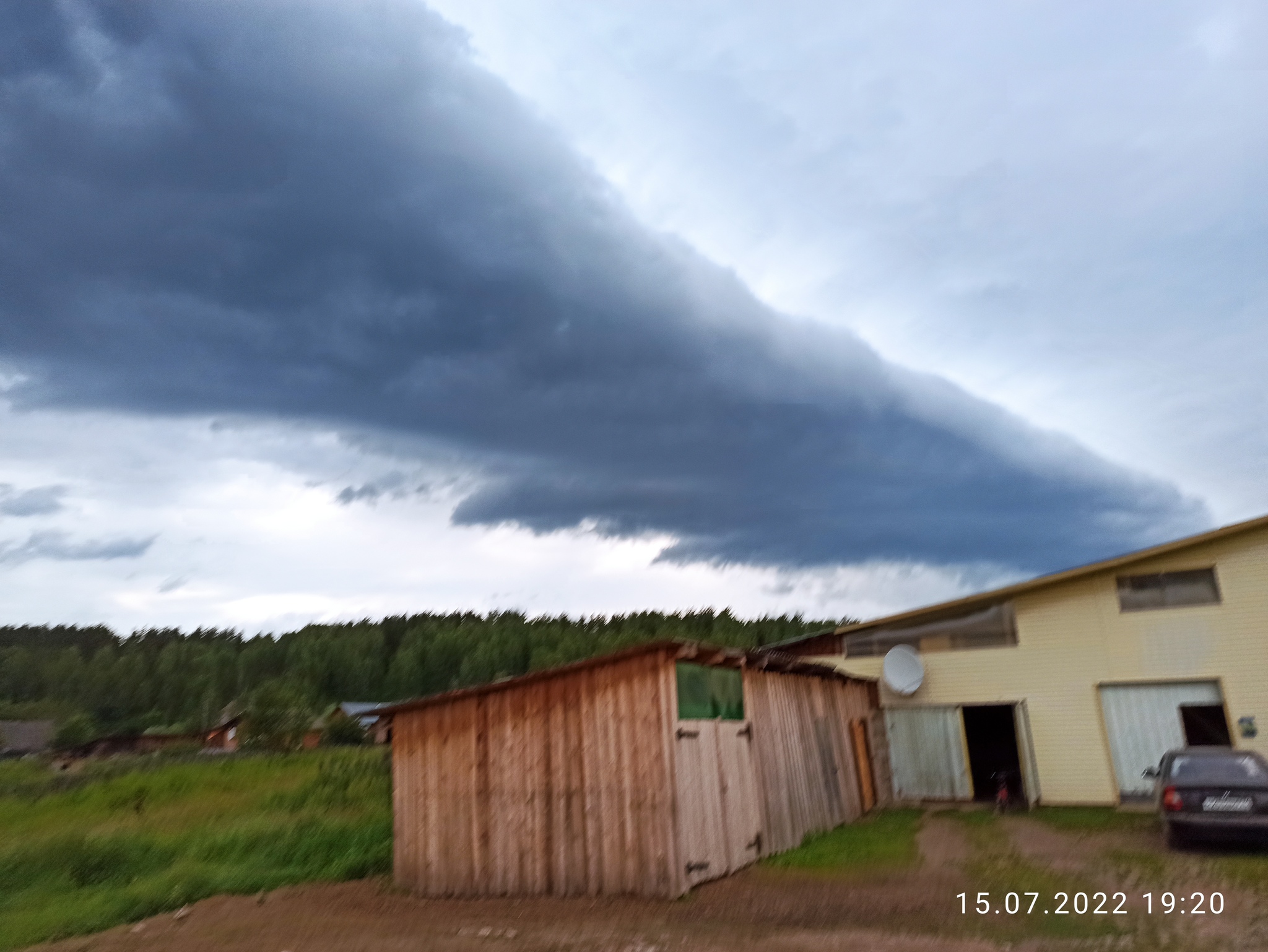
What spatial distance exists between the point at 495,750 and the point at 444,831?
67.2 inches

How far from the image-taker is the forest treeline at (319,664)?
90.9 metres

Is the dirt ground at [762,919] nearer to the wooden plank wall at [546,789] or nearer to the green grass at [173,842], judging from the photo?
the wooden plank wall at [546,789]

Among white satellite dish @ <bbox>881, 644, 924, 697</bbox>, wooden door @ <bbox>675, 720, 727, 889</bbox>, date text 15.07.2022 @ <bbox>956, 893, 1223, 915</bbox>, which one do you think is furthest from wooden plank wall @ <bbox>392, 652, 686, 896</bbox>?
→ white satellite dish @ <bbox>881, 644, 924, 697</bbox>

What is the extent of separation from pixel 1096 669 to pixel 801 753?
8696 mm

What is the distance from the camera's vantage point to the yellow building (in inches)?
722

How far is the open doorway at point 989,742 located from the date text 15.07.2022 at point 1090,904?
581 inches

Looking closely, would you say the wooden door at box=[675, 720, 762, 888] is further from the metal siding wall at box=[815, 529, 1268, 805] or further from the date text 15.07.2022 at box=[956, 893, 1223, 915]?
the metal siding wall at box=[815, 529, 1268, 805]

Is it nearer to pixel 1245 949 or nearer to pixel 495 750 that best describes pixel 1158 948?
pixel 1245 949

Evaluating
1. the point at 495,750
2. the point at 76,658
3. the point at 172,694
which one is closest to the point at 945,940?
the point at 495,750

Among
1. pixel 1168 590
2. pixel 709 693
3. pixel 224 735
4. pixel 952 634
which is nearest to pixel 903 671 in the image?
pixel 952 634

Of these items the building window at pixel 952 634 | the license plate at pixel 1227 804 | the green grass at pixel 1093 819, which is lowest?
the green grass at pixel 1093 819

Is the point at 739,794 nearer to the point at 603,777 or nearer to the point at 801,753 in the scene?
the point at 603,777

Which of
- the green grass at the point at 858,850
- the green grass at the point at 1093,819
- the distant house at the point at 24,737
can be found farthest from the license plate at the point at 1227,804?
the distant house at the point at 24,737

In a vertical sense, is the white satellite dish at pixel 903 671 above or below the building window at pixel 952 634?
below
